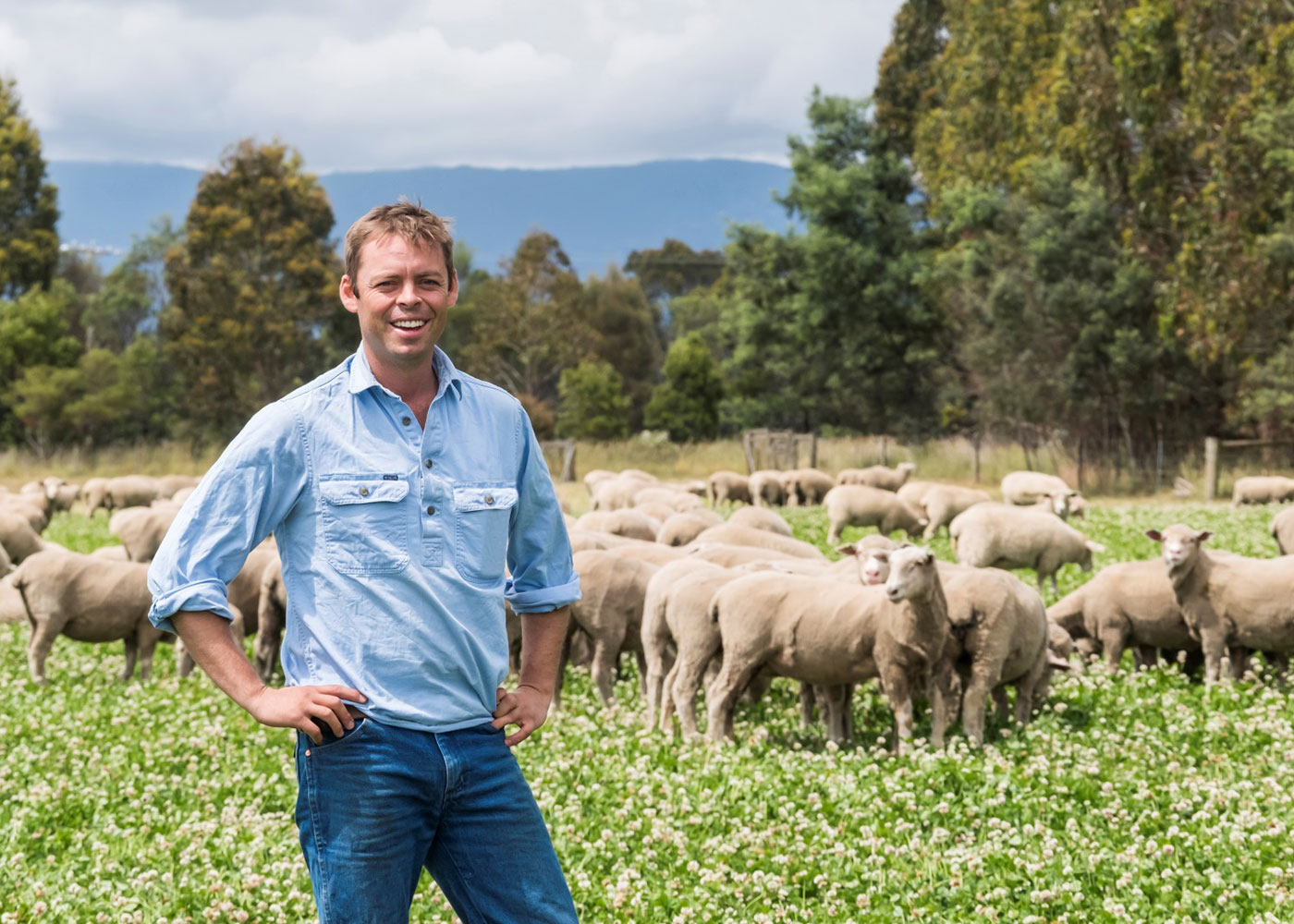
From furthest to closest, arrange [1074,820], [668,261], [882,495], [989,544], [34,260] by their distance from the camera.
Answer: [668,261], [34,260], [882,495], [989,544], [1074,820]

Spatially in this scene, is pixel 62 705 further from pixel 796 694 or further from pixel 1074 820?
pixel 1074 820

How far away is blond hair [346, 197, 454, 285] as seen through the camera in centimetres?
385

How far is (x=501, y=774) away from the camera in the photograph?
3809 mm

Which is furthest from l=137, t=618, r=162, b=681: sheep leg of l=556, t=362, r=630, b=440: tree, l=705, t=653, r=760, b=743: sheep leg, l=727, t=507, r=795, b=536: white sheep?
l=556, t=362, r=630, b=440: tree

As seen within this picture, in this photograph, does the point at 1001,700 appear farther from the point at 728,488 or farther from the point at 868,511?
the point at 728,488

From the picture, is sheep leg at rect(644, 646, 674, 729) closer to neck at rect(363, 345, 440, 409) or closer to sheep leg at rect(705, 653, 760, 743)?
sheep leg at rect(705, 653, 760, 743)

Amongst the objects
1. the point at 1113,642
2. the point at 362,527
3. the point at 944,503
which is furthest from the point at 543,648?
the point at 944,503

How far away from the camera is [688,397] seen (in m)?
64.5

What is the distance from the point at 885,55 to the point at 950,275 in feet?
51.5

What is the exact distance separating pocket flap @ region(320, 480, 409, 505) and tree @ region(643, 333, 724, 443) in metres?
59.8

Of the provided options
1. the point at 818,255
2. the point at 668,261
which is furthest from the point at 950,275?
the point at 668,261

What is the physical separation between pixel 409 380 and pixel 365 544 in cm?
50

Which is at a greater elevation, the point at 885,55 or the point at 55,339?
the point at 885,55

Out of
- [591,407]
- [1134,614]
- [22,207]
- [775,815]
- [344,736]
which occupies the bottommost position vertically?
[591,407]
